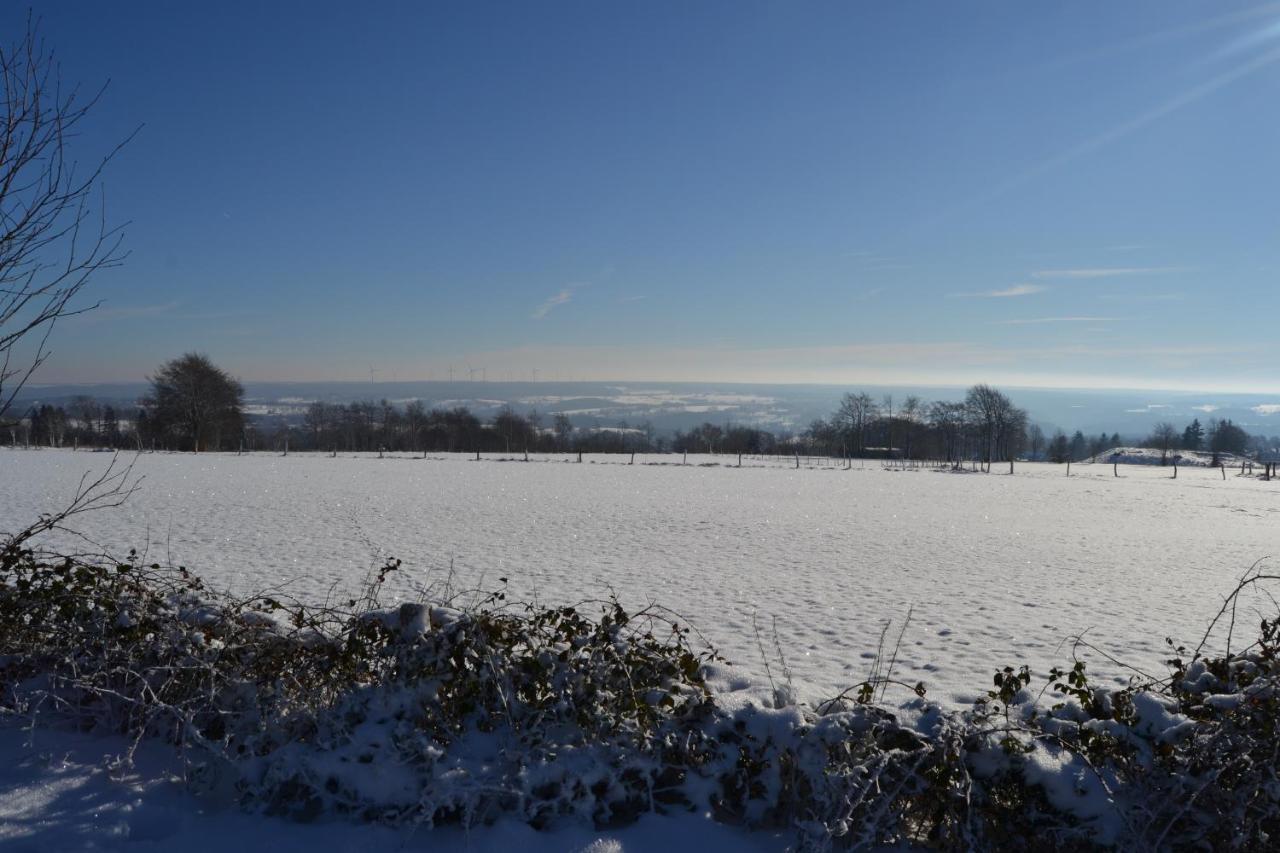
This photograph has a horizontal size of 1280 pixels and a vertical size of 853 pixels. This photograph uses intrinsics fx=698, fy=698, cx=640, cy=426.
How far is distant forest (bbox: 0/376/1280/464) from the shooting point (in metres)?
70.6

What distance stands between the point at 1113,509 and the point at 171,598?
33.8m

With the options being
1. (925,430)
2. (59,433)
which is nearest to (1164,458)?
(925,430)

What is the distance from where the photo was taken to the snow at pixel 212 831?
370 cm

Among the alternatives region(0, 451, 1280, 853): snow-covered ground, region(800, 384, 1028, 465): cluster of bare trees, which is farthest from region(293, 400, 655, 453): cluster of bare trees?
region(0, 451, 1280, 853): snow-covered ground

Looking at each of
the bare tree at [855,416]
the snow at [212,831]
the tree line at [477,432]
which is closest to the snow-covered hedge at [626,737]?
the snow at [212,831]

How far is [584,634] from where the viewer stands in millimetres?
4590

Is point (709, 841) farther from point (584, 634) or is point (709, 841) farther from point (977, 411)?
point (977, 411)

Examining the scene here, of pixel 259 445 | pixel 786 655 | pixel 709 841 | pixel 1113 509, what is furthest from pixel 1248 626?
pixel 259 445

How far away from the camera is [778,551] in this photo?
16.8 metres

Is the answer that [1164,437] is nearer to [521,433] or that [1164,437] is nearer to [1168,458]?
[1168,458]

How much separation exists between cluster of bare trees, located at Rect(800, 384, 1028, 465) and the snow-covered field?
50.0 meters

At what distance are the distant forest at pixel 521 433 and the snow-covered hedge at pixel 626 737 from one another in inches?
2634

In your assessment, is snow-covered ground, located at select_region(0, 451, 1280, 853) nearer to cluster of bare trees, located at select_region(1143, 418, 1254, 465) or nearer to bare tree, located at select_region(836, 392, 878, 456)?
bare tree, located at select_region(836, 392, 878, 456)

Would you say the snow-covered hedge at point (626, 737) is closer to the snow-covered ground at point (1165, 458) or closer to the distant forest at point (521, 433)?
the distant forest at point (521, 433)
